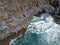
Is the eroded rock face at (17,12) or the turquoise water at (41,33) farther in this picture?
the turquoise water at (41,33)

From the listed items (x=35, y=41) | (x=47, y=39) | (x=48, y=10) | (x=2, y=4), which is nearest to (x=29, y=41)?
(x=35, y=41)

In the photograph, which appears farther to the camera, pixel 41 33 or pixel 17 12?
pixel 17 12

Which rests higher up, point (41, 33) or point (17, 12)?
point (17, 12)

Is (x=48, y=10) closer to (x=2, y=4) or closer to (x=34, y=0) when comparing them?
(x=34, y=0)

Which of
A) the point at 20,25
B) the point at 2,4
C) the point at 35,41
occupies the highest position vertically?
the point at 2,4
